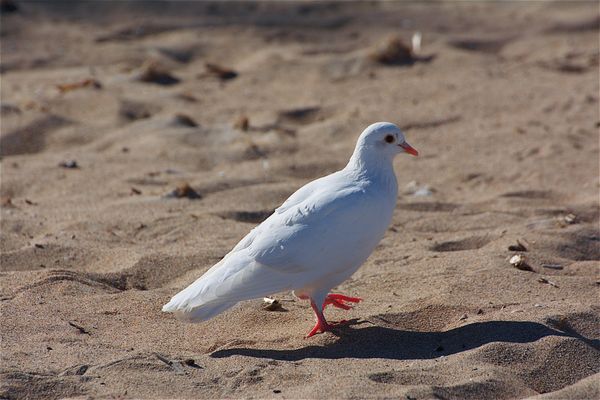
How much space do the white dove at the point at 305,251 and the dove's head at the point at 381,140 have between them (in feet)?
0.61

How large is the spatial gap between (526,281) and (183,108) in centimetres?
461

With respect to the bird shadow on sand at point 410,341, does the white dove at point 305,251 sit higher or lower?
higher

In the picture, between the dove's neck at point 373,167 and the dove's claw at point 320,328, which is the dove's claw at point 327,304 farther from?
the dove's neck at point 373,167

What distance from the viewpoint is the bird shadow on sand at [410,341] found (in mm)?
4391

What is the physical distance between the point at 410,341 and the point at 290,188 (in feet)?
8.54

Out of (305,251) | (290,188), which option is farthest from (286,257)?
(290,188)

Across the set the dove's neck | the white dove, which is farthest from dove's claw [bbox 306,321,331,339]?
the dove's neck

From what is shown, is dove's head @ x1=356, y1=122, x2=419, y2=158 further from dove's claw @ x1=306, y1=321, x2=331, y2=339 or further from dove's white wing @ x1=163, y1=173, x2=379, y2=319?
dove's claw @ x1=306, y1=321, x2=331, y2=339

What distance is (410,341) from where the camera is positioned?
4.52m

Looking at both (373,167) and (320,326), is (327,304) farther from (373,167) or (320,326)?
(373,167)

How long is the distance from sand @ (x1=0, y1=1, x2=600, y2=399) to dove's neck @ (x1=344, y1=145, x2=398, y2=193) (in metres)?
0.62

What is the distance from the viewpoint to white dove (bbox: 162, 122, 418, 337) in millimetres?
4441

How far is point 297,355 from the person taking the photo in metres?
4.42

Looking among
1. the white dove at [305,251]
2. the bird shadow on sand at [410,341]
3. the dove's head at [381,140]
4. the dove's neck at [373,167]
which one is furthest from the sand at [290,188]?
the dove's head at [381,140]
